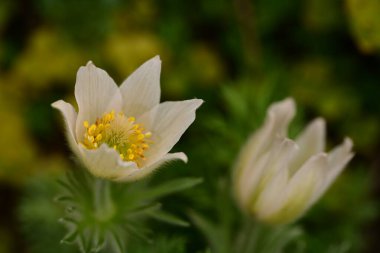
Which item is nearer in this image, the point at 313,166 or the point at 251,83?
the point at 313,166

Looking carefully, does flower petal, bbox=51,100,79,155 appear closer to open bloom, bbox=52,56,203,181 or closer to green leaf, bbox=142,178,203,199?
open bloom, bbox=52,56,203,181

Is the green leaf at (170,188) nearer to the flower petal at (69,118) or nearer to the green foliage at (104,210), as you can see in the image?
the green foliage at (104,210)

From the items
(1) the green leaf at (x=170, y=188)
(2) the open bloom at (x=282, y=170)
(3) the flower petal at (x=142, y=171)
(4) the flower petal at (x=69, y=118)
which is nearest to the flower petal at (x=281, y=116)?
(2) the open bloom at (x=282, y=170)

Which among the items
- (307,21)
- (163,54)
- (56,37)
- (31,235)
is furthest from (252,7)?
(31,235)

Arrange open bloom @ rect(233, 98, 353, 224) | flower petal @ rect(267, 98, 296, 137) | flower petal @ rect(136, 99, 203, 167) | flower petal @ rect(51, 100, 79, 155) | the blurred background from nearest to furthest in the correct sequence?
flower petal @ rect(51, 100, 79, 155), flower petal @ rect(136, 99, 203, 167), open bloom @ rect(233, 98, 353, 224), flower petal @ rect(267, 98, 296, 137), the blurred background

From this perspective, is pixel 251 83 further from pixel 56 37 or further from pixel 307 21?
pixel 56 37

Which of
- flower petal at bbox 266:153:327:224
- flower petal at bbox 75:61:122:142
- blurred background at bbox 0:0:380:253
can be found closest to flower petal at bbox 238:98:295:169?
flower petal at bbox 266:153:327:224

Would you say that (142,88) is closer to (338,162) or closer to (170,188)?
(170,188)

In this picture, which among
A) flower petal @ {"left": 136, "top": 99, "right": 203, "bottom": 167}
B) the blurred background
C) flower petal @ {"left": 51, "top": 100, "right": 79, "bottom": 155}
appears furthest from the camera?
the blurred background
